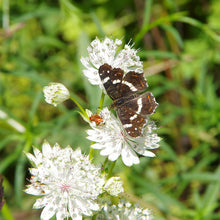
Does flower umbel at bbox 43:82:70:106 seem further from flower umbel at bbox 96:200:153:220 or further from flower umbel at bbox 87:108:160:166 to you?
flower umbel at bbox 96:200:153:220

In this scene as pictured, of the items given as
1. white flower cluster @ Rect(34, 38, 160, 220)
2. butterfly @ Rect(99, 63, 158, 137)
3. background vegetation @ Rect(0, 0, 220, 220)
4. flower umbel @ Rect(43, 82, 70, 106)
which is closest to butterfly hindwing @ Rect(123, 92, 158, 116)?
butterfly @ Rect(99, 63, 158, 137)

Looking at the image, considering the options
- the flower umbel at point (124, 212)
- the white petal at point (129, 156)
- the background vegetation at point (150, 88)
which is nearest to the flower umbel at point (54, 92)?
the white petal at point (129, 156)

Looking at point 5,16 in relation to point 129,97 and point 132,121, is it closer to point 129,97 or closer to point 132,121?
point 129,97

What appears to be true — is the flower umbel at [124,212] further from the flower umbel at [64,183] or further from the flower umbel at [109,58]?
the flower umbel at [109,58]

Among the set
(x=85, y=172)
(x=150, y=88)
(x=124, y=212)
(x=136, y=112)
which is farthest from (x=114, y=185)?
(x=150, y=88)

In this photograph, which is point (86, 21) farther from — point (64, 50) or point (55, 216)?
point (55, 216)

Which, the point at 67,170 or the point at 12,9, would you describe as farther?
the point at 12,9

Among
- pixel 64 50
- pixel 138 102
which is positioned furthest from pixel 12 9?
pixel 138 102
